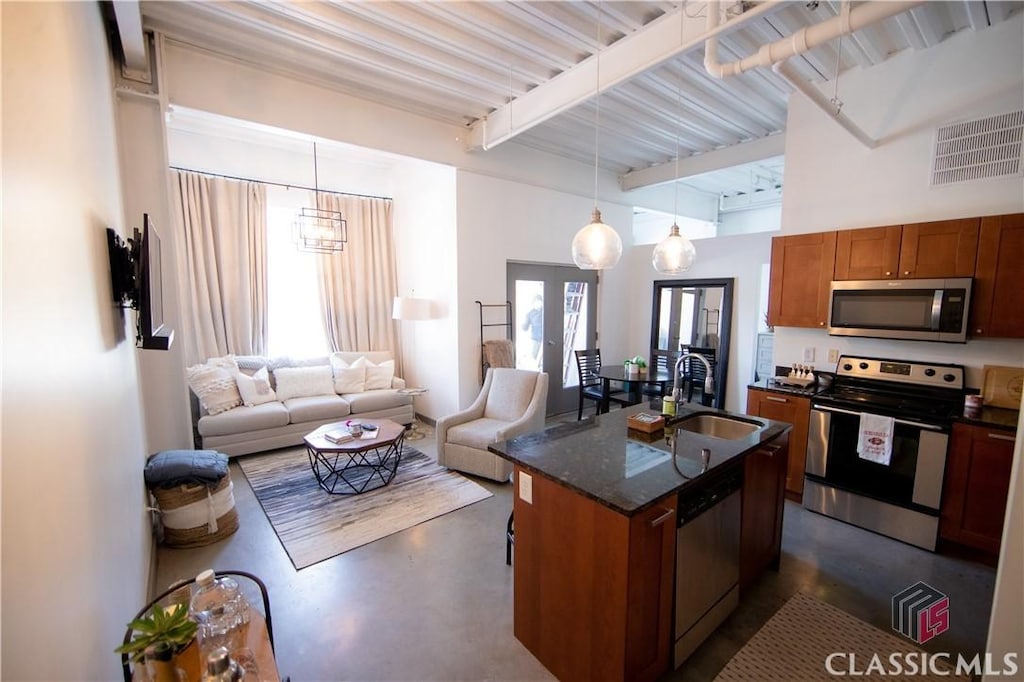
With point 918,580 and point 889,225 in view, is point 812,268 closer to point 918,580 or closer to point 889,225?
point 889,225

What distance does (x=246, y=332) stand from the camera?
492 centimetres

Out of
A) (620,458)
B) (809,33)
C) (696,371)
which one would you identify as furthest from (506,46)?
(696,371)

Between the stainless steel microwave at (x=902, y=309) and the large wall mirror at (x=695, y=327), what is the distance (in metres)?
2.15

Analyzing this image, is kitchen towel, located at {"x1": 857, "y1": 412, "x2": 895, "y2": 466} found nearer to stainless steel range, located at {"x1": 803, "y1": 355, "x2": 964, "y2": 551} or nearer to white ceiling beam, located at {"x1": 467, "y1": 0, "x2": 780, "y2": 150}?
stainless steel range, located at {"x1": 803, "y1": 355, "x2": 964, "y2": 551}

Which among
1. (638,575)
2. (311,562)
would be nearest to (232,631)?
(638,575)

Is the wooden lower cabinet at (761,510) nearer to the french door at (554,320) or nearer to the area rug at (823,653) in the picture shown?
the area rug at (823,653)

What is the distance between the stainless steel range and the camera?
276 centimetres

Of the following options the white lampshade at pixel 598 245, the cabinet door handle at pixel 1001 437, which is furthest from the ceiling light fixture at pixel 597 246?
the cabinet door handle at pixel 1001 437

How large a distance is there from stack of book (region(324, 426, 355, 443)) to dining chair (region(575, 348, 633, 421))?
2.79m

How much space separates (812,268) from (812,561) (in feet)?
7.32

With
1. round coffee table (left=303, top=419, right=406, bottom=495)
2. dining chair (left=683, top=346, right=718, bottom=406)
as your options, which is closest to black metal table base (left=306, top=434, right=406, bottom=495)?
round coffee table (left=303, top=419, right=406, bottom=495)

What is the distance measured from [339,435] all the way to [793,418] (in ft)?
12.2

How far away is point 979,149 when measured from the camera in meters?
2.85

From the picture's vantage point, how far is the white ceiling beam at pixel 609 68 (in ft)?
8.22
